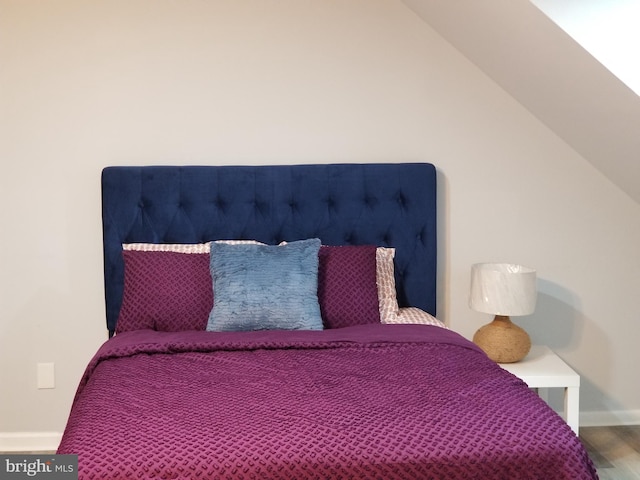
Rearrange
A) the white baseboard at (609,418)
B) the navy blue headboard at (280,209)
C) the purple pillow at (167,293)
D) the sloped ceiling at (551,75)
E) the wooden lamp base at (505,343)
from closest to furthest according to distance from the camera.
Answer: the sloped ceiling at (551,75)
the purple pillow at (167,293)
the wooden lamp base at (505,343)
the navy blue headboard at (280,209)
the white baseboard at (609,418)

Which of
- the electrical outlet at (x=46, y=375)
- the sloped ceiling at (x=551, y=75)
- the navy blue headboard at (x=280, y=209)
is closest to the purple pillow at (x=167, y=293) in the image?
the navy blue headboard at (x=280, y=209)

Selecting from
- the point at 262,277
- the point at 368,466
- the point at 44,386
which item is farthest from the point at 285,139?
the point at 368,466

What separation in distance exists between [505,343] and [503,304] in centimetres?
16

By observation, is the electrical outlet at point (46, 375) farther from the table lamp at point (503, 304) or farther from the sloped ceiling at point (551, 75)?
the sloped ceiling at point (551, 75)

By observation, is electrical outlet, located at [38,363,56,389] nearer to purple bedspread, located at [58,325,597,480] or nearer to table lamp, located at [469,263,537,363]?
purple bedspread, located at [58,325,597,480]

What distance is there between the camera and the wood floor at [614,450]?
3049 mm

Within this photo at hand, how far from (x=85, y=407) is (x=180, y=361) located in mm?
395

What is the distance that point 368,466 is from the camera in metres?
1.84

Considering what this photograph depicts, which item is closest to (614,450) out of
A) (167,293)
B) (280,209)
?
(280,209)

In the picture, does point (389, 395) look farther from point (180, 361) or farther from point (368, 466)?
point (180, 361)

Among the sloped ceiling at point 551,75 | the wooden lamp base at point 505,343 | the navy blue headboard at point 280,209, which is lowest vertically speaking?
the wooden lamp base at point 505,343

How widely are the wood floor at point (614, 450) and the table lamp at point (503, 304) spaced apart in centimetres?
55

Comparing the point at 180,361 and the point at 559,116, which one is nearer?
the point at 180,361

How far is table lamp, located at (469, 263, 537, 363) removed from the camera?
3.02 meters
